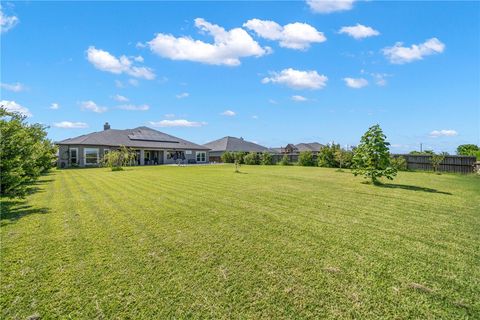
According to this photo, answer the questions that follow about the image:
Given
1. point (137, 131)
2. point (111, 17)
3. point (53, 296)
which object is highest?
point (111, 17)

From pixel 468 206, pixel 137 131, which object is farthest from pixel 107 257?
pixel 137 131

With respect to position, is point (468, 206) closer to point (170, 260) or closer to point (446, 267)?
point (446, 267)

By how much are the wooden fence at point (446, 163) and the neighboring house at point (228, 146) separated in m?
27.0

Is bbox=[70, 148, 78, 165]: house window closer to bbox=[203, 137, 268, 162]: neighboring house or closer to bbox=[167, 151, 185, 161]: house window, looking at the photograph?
bbox=[167, 151, 185, 161]: house window

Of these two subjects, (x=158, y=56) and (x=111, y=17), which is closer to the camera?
(x=111, y=17)

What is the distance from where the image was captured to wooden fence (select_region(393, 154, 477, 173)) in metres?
18.8

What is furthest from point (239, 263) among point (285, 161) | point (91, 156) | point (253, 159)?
point (91, 156)

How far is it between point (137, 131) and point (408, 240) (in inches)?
1473

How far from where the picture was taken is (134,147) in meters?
31.1

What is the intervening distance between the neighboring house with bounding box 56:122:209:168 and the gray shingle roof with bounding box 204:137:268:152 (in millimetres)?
6233

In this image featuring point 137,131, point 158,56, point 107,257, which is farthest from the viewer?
point 137,131

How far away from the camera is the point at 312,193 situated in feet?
28.8

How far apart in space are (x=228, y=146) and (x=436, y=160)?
31292 mm

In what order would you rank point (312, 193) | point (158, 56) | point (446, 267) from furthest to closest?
1. point (158, 56)
2. point (312, 193)
3. point (446, 267)
